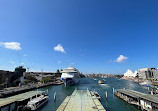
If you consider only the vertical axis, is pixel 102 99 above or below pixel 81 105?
below

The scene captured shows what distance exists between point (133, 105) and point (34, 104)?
103 ft

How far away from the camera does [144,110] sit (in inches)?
866

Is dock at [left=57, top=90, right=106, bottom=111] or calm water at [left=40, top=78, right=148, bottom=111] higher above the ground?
dock at [left=57, top=90, right=106, bottom=111]

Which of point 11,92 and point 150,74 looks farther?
point 150,74

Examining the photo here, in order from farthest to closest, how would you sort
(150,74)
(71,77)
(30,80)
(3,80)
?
1. (150,74)
2. (30,80)
3. (71,77)
4. (3,80)

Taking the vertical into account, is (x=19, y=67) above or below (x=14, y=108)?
above

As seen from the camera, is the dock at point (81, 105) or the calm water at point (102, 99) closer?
the dock at point (81, 105)

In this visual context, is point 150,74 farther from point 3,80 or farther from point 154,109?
point 3,80

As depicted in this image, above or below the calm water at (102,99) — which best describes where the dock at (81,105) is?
above

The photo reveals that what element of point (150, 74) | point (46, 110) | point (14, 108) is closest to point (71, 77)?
point (46, 110)

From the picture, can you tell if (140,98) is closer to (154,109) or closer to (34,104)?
(154,109)

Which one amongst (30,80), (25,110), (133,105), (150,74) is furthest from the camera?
(150,74)

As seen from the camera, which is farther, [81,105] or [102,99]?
[102,99]

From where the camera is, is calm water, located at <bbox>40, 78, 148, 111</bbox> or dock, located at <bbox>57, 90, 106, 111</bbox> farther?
calm water, located at <bbox>40, 78, 148, 111</bbox>
